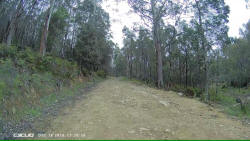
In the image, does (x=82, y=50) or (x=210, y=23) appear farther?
(x=82, y=50)

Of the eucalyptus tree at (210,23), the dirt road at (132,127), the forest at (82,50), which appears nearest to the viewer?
the dirt road at (132,127)

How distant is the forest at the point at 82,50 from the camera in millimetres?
5805

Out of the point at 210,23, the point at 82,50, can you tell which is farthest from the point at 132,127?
the point at 82,50

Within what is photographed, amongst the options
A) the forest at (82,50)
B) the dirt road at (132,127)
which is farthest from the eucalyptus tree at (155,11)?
the dirt road at (132,127)

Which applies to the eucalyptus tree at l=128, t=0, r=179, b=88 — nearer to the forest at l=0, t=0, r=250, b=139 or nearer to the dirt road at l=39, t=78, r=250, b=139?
the forest at l=0, t=0, r=250, b=139

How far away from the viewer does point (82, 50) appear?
708 inches

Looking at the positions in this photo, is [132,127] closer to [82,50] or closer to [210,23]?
[210,23]

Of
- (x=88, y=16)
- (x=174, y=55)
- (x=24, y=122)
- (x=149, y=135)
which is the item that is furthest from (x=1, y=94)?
(x=174, y=55)

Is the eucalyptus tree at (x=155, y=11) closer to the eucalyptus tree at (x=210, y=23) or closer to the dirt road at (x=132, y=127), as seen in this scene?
the eucalyptus tree at (x=210, y=23)

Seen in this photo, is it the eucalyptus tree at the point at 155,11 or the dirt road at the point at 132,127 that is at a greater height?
the eucalyptus tree at the point at 155,11

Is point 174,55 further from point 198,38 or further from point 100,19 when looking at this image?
point 100,19

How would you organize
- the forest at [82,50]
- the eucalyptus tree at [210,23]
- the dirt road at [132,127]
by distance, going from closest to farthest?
the dirt road at [132,127]
the forest at [82,50]
the eucalyptus tree at [210,23]

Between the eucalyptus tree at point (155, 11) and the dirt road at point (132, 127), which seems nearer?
the dirt road at point (132, 127)

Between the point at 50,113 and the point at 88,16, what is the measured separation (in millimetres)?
17631
